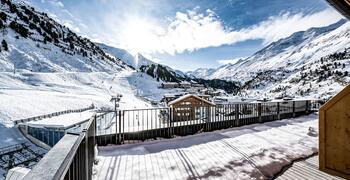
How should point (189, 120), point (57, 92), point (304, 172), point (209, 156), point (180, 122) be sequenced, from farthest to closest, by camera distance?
1. point (57, 92)
2. point (189, 120)
3. point (180, 122)
4. point (209, 156)
5. point (304, 172)

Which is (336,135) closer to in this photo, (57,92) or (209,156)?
(209,156)

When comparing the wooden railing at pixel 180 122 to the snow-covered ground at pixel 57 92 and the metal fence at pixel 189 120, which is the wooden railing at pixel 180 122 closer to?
the metal fence at pixel 189 120

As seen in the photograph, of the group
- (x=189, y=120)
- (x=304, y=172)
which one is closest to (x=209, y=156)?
(x=304, y=172)

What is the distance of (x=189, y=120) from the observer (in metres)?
7.42

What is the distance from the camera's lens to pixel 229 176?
156 inches

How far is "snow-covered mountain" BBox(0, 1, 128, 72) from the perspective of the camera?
49156 millimetres

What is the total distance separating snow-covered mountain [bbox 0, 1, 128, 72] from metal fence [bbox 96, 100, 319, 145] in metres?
45.2

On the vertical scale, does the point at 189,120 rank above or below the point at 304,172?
above

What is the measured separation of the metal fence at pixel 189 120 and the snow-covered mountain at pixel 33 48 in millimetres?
45169

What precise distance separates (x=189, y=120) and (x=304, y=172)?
3.78 metres

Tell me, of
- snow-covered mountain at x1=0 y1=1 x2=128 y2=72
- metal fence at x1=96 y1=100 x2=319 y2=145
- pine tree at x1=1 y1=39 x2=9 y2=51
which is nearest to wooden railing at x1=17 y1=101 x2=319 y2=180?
metal fence at x1=96 y1=100 x2=319 y2=145

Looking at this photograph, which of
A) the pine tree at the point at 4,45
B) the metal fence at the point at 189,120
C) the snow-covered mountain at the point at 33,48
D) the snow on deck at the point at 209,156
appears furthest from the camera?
the snow-covered mountain at the point at 33,48

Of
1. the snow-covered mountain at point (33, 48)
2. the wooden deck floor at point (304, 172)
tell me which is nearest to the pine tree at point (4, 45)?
the snow-covered mountain at point (33, 48)

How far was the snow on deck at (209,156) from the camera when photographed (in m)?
4.07
